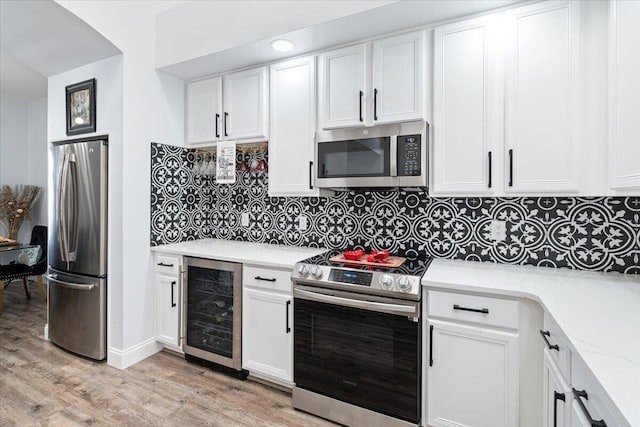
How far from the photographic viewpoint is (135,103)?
8.73ft

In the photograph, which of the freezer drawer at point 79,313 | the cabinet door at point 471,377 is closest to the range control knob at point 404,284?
the cabinet door at point 471,377

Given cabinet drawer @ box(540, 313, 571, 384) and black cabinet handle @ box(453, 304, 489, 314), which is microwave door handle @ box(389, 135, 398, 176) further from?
cabinet drawer @ box(540, 313, 571, 384)

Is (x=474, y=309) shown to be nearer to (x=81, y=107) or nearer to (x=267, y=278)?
(x=267, y=278)

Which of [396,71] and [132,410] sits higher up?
[396,71]

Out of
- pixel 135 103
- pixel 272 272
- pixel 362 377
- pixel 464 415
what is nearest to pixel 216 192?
pixel 135 103

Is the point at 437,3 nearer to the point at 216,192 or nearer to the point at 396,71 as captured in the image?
the point at 396,71

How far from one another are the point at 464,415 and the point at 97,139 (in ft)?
10.6

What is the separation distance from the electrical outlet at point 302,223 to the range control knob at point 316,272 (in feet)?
2.86

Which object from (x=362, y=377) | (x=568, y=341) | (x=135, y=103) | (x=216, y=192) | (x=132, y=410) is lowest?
(x=132, y=410)

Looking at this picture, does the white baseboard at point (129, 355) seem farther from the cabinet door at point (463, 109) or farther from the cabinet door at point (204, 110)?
the cabinet door at point (463, 109)

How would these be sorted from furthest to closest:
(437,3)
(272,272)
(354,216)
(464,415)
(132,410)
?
1. (354,216)
2. (272,272)
3. (132,410)
4. (437,3)
5. (464,415)

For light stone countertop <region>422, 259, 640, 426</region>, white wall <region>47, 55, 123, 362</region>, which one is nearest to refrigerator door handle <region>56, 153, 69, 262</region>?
white wall <region>47, 55, 123, 362</region>

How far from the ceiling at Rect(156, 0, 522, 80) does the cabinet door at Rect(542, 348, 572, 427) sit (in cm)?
186

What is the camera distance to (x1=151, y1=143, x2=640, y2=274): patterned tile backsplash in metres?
1.95
